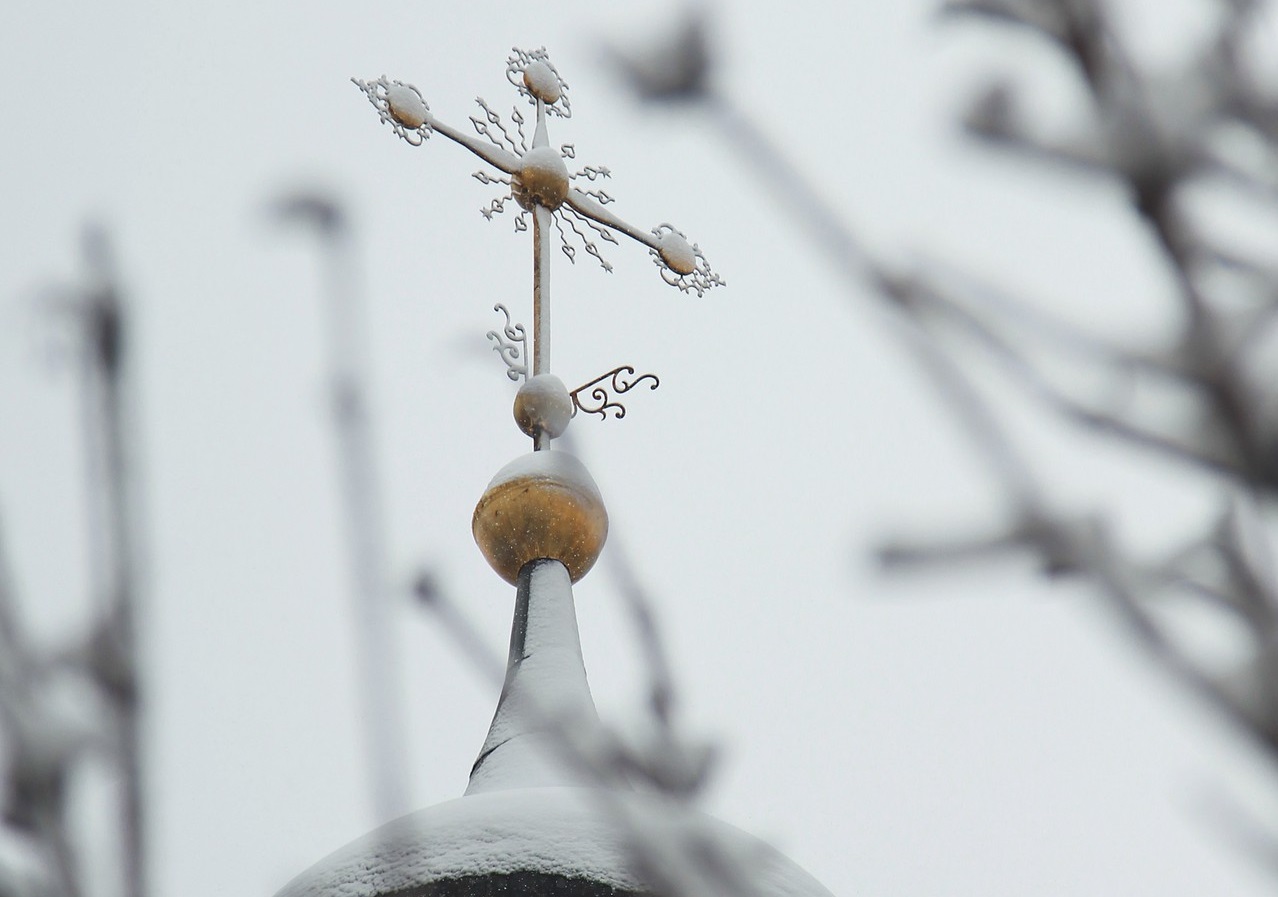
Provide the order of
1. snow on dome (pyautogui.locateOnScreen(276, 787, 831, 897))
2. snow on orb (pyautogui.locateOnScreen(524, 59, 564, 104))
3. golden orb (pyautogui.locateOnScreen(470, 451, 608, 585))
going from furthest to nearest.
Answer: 1. snow on orb (pyautogui.locateOnScreen(524, 59, 564, 104))
2. golden orb (pyautogui.locateOnScreen(470, 451, 608, 585))
3. snow on dome (pyautogui.locateOnScreen(276, 787, 831, 897))

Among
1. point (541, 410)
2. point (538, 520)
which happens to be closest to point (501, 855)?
point (538, 520)

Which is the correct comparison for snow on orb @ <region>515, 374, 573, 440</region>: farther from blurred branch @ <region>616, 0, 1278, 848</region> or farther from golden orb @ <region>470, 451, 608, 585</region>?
blurred branch @ <region>616, 0, 1278, 848</region>

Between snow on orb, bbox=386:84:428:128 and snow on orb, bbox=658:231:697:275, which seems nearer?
snow on orb, bbox=386:84:428:128

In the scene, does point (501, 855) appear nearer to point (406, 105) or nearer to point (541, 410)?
point (541, 410)

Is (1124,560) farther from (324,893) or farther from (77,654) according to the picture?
(324,893)

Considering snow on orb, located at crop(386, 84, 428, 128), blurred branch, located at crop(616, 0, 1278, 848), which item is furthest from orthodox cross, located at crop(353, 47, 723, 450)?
blurred branch, located at crop(616, 0, 1278, 848)
